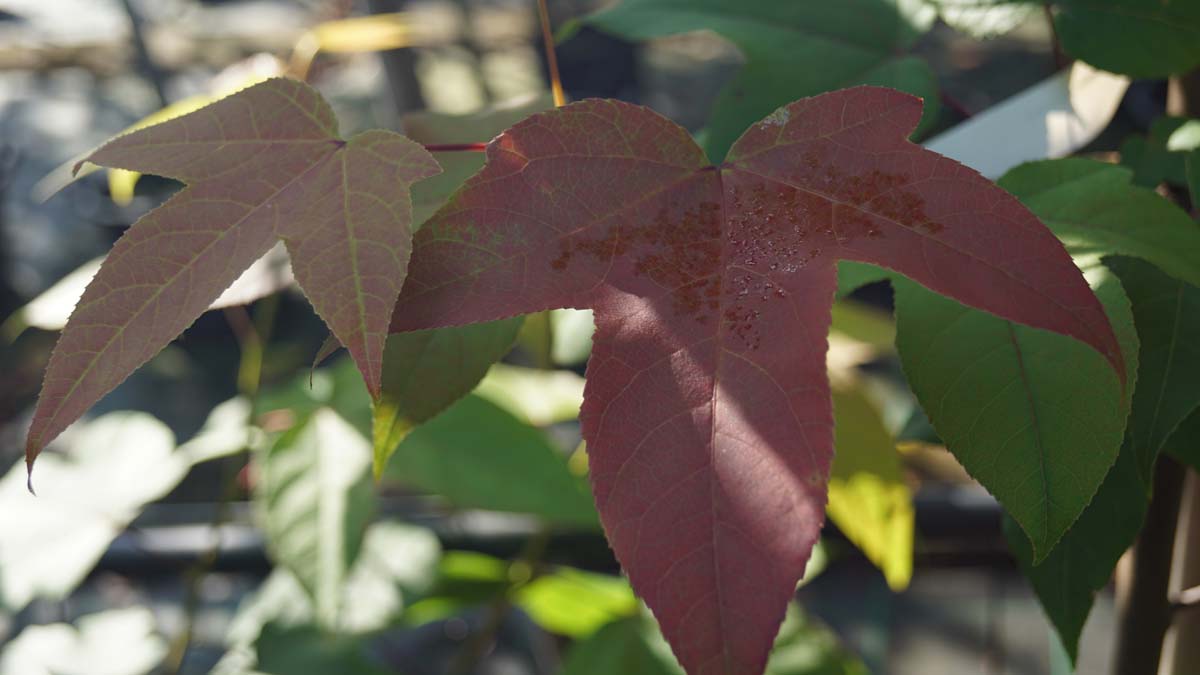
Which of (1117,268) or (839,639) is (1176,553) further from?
(839,639)

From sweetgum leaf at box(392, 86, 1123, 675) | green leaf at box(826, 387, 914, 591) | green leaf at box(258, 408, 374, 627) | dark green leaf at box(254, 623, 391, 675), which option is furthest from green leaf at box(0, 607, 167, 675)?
sweetgum leaf at box(392, 86, 1123, 675)

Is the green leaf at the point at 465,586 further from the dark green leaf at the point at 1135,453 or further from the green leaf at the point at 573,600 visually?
the dark green leaf at the point at 1135,453

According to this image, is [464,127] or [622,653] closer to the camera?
[464,127]

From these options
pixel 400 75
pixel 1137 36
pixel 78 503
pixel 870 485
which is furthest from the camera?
pixel 400 75

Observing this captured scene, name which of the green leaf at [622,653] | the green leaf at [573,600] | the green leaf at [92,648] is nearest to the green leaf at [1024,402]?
the green leaf at [622,653]

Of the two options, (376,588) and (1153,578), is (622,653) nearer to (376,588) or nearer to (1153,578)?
(376,588)

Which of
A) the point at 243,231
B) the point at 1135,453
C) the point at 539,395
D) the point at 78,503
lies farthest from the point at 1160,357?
the point at 78,503
